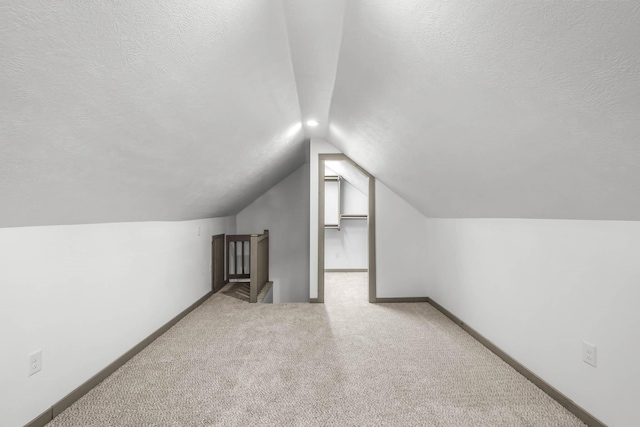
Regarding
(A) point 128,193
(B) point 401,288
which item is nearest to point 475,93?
(A) point 128,193

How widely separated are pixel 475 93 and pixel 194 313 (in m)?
3.45

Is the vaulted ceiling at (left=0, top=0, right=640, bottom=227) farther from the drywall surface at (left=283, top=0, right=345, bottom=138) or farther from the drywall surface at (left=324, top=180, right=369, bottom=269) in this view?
the drywall surface at (left=324, top=180, right=369, bottom=269)

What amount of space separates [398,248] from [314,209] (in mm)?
1196

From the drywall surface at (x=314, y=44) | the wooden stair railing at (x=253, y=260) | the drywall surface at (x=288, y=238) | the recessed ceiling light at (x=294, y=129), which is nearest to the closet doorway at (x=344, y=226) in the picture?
the drywall surface at (x=288, y=238)

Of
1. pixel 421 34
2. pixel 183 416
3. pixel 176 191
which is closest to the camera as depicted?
pixel 421 34

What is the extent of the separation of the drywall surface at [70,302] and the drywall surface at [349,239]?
12.7 ft

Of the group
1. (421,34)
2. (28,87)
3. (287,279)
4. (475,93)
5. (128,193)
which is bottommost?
(287,279)

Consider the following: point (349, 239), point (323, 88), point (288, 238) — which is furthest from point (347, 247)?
point (323, 88)

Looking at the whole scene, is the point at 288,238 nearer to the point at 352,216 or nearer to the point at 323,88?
the point at 352,216

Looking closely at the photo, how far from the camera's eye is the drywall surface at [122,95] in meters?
0.93

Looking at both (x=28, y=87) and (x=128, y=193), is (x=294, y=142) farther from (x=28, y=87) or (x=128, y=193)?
(x=28, y=87)

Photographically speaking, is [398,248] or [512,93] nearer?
[512,93]

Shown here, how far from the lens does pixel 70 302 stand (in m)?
1.81

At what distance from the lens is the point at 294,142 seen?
154 inches
